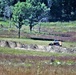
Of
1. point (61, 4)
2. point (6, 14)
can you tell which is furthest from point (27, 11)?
point (61, 4)

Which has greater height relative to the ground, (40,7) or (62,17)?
(40,7)

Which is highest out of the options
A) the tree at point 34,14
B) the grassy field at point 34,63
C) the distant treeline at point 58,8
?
the grassy field at point 34,63

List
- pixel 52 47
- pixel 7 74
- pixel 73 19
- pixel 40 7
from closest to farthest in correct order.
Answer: pixel 7 74 → pixel 52 47 → pixel 40 7 → pixel 73 19

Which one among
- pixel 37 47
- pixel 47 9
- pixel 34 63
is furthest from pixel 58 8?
pixel 34 63

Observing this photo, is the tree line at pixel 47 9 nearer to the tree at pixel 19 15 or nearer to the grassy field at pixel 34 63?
the tree at pixel 19 15

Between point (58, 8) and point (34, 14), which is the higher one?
point (34, 14)

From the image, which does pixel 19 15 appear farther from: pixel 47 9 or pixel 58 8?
pixel 58 8

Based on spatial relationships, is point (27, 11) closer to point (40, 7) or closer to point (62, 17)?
point (40, 7)

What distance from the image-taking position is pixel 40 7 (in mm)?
123312

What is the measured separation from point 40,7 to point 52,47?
65799mm

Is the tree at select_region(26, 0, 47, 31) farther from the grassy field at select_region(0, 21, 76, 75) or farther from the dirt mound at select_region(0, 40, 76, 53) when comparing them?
the grassy field at select_region(0, 21, 76, 75)

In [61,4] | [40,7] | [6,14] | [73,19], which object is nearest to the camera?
[40,7]

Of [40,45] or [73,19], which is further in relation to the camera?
[73,19]

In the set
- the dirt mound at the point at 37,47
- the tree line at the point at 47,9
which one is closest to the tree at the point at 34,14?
the tree line at the point at 47,9
